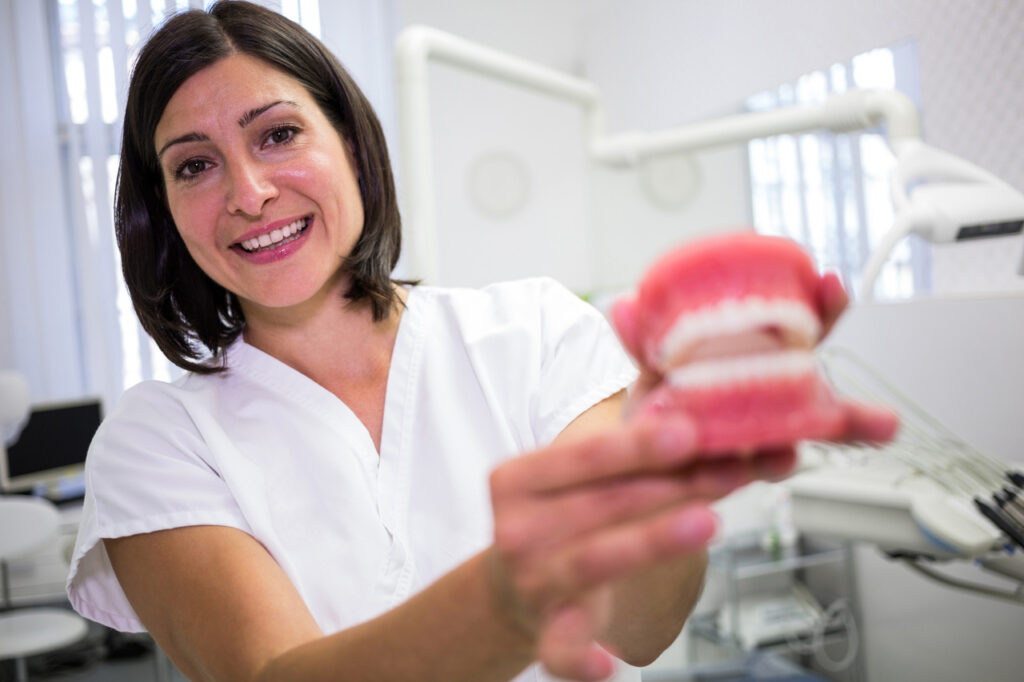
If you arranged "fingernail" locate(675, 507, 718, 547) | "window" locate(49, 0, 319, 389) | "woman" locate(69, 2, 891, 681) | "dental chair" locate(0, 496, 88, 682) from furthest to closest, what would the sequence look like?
"window" locate(49, 0, 319, 389)
"dental chair" locate(0, 496, 88, 682)
"woman" locate(69, 2, 891, 681)
"fingernail" locate(675, 507, 718, 547)

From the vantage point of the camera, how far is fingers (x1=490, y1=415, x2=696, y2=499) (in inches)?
11.5

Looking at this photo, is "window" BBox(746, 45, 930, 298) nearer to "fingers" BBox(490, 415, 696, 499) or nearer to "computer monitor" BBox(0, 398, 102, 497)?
"fingers" BBox(490, 415, 696, 499)

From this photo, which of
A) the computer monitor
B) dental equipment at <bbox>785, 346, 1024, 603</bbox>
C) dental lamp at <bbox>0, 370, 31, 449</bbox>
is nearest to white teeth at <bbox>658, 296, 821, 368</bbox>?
dental equipment at <bbox>785, 346, 1024, 603</bbox>

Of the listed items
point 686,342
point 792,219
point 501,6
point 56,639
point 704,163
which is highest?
point 501,6

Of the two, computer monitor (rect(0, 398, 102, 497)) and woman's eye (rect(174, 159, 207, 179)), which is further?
computer monitor (rect(0, 398, 102, 497))

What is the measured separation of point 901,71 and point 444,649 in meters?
1.67

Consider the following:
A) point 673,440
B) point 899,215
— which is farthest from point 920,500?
point 673,440

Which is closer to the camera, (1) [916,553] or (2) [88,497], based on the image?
(2) [88,497]

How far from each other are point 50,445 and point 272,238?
259 cm

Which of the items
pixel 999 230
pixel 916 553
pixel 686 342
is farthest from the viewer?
pixel 916 553

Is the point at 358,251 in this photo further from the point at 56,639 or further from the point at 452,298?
the point at 56,639

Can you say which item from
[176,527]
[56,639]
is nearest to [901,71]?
[176,527]

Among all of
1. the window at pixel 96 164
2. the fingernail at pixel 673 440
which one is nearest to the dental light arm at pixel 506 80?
the window at pixel 96 164

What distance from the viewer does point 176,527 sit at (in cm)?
72
